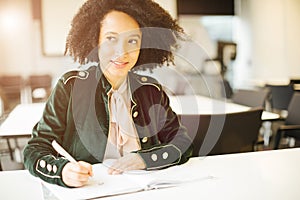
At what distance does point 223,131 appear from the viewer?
6.95ft

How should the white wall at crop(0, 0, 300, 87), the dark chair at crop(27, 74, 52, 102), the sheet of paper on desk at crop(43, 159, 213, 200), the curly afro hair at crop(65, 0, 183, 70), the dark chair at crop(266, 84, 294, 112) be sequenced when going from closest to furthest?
the sheet of paper on desk at crop(43, 159, 213, 200) < the curly afro hair at crop(65, 0, 183, 70) < the dark chair at crop(27, 74, 52, 102) < the dark chair at crop(266, 84, 294, 112) < the white wall at crop(0, 0, 300, 87)

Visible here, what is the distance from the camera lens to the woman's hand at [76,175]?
4.06ft

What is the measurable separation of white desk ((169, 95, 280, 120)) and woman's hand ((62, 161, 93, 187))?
0.58m

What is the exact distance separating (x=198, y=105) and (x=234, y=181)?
1031 millimetres

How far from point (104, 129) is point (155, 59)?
357 millimetres

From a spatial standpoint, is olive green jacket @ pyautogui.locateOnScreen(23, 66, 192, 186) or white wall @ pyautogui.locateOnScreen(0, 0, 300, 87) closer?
olive green jacket @ pyautogui.locateOnScreen(23, 66, 192, 186)

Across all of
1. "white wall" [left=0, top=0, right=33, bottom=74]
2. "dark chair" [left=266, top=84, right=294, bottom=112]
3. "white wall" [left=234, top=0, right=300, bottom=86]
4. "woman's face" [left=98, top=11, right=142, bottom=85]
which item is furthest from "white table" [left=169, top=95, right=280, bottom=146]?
"white wall" [left=234, top=0, right=300, bottom=86]

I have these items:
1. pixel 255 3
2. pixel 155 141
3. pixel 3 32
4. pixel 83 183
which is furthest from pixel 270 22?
pixel 83 183

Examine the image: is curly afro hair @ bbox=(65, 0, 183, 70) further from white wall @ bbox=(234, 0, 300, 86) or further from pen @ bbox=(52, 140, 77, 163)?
white wall @ bbox=(234, 0, 300, 86)

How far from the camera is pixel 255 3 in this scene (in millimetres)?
5215

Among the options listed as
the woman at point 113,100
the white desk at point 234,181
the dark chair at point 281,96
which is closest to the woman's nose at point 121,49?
the woman at point 113,100

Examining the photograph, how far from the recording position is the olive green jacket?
1.49m

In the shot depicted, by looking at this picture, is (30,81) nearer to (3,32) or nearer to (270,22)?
(3,32)

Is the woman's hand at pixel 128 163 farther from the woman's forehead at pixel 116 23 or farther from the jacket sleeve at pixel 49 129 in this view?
the woman's forehead at pixel 116 23
